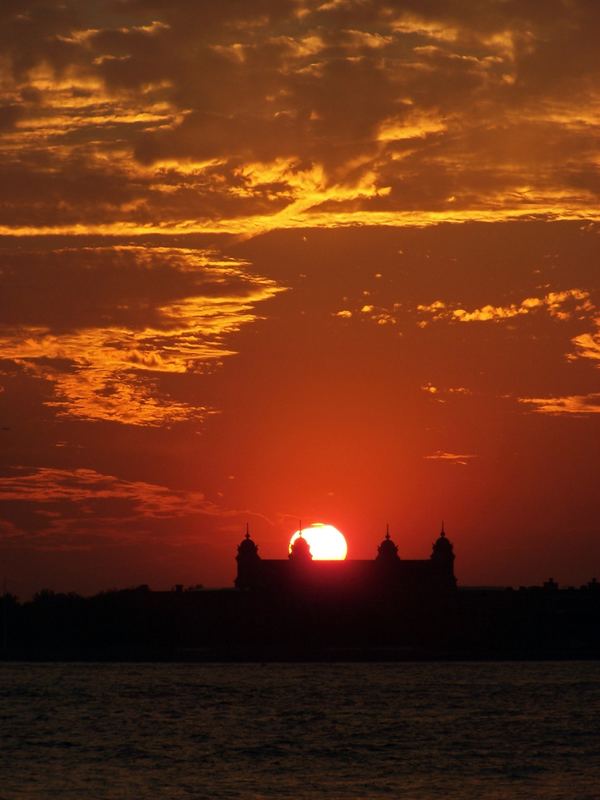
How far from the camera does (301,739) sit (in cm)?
7281

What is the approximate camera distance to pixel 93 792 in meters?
52.8

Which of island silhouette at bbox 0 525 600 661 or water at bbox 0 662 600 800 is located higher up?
island silhouette at bbox 0 525 600 661

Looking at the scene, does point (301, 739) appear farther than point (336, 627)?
No

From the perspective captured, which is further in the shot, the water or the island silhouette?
the island silhouette

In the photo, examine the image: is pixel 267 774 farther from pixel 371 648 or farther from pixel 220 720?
pixel 371 648

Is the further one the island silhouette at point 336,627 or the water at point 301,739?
the island silhouette at point 336,627

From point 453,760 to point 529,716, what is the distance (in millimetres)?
24002

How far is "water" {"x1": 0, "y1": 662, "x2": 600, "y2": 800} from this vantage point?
55219mm

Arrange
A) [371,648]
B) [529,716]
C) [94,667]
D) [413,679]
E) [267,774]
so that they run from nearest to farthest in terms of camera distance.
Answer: [267,774] → [529,716] → [413,679] → [94,667] → [371,648]

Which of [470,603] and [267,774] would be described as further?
[470,603]

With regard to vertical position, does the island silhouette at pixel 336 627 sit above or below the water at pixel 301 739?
above

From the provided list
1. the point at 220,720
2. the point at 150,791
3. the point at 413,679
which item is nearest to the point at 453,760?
the point at 150,791

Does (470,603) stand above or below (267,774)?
Answer: above

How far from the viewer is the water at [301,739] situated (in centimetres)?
5522
